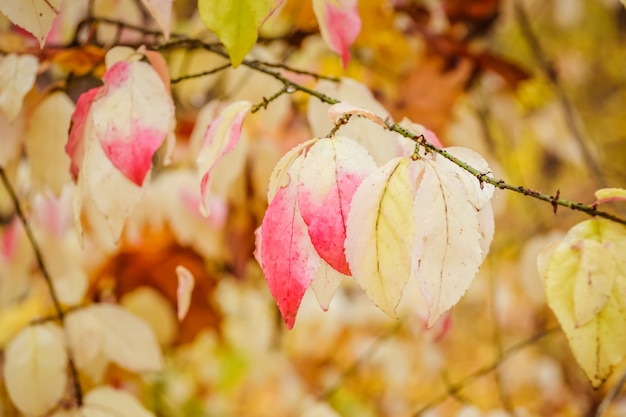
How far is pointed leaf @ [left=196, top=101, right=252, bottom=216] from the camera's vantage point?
0.48 m

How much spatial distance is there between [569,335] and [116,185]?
377 mm

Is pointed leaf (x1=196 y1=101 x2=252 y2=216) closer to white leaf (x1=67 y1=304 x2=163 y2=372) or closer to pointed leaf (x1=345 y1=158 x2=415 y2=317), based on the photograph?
pointed leaf (x1=345 y1=158 x2=415 y2=317)

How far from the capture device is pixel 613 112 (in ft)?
11.9

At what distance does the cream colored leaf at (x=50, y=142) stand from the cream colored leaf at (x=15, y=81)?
0.06 metres

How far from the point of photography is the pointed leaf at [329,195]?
15.7 inches

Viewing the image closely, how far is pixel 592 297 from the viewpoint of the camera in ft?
1.36

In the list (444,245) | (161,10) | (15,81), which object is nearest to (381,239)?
(444,245)

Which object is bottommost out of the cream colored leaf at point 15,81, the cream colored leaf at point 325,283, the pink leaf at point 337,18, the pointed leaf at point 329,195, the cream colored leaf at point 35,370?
the cream colored leaf at point 35,370

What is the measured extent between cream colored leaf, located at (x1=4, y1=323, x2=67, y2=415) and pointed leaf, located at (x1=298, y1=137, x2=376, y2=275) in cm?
43

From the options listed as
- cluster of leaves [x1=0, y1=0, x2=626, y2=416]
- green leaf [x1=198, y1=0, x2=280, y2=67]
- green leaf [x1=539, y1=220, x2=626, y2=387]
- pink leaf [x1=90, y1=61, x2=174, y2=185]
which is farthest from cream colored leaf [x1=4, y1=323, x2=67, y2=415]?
green leaf [x1=539, y1=220, x2=626, y2=387]

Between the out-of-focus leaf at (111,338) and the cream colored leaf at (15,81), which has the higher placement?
the cream colored leaf at (15,81)

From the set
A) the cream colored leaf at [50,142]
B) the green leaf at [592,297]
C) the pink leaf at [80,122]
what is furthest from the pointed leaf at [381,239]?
the cream colored leaf at [50,142]

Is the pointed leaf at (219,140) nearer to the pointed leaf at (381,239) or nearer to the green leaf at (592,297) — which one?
the pointed leaf at (381,239)

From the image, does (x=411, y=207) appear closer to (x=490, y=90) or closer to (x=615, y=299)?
(x=615, y=299)
